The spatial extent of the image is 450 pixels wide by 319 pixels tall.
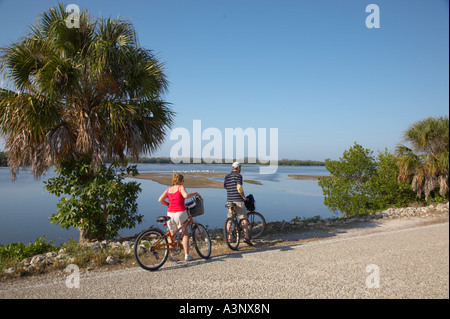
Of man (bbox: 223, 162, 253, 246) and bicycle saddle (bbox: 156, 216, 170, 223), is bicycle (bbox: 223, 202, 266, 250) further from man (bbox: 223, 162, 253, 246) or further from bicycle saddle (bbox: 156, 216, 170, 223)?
bicycle saddle (bbox: 156, 216, 170, 223)

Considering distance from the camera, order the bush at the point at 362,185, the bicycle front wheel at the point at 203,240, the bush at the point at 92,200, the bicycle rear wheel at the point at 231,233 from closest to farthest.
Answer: the bicycle front wheel at the point at 203,240 < the bicycle rear wheel at the point at 231,233 < the bush at the point at 92,200 < the bush at the point at 362,185

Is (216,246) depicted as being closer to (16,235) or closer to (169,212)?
(169,212)

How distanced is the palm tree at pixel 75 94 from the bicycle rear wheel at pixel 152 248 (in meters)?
2.72

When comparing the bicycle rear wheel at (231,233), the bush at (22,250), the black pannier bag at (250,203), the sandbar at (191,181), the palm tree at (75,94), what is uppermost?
the palm tree at (75,94)

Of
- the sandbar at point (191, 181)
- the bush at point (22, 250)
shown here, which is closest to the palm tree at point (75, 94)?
the bush at point (22, 250)

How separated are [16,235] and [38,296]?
8.62 meters

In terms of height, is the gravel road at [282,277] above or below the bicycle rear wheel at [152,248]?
below

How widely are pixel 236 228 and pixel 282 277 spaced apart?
8.01 ft

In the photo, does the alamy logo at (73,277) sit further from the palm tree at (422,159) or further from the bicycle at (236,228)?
the palm tree at (422,159)

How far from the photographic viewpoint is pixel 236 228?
7.63m

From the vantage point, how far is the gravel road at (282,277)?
181 inches

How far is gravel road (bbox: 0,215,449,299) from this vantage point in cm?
461

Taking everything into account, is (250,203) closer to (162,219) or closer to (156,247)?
(162,219)

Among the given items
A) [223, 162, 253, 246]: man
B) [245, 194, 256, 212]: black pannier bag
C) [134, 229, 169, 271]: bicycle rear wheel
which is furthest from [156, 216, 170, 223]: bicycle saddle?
[245, 194, 256, 212]: black pannier bag
